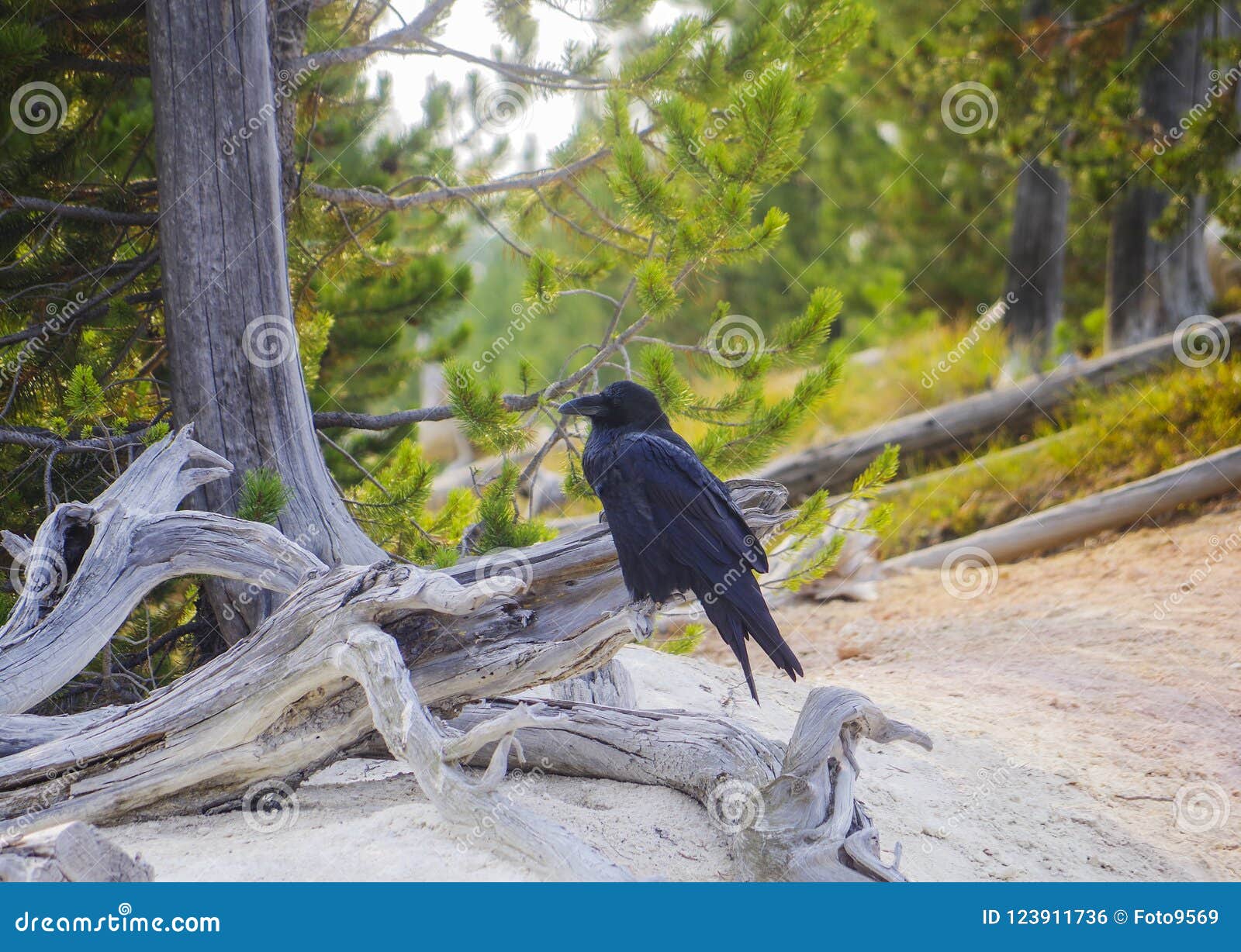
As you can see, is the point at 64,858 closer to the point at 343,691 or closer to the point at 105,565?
the point at 343,691

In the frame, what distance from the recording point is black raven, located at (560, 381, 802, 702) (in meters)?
3.13

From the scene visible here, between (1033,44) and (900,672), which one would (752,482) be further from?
(1033,44)

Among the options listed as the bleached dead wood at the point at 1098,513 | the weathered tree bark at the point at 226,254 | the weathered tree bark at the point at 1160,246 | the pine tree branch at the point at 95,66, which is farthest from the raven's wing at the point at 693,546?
the weathered tree bark at the point at 1160,246

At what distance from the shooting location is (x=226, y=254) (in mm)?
3703

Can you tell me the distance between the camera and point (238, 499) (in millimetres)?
3734

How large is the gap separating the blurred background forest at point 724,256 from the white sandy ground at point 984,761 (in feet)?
3.19

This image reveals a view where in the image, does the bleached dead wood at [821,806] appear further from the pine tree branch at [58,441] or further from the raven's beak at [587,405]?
the pine tree branch at [58,441]

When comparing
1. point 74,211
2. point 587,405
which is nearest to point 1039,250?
point 587,405

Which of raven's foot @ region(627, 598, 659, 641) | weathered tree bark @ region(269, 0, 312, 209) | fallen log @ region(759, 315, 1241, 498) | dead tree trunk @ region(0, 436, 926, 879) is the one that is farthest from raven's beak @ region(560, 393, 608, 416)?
fallen log @ region(759, 315, 1241, 498)

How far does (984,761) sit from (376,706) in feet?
8.54

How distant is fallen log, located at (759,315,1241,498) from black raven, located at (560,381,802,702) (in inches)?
183

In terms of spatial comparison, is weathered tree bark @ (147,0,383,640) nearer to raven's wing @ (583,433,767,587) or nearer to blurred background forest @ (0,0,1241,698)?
blurred background forest @ (0,0,1241,698)

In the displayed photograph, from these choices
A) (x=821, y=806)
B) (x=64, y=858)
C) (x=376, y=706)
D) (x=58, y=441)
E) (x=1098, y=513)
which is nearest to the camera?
(x=64, y=858)

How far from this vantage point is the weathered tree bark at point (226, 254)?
12.0ft
